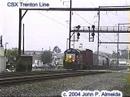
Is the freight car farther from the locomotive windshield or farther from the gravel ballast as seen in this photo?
the gravel ballast

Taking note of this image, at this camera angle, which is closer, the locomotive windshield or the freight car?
the locomotive windshield

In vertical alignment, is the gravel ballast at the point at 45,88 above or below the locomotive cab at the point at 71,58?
below

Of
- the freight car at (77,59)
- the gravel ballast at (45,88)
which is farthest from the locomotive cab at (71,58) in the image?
the gravel ballast at (45,88)

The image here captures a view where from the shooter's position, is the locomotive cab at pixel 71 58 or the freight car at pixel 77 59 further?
the freight car at pixel 77 59

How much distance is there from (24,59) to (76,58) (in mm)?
15021

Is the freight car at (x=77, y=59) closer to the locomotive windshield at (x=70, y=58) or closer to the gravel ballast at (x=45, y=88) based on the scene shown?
the locomotive windshield at (x=70, y=58)

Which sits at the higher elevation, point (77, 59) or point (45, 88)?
point (77, 59)

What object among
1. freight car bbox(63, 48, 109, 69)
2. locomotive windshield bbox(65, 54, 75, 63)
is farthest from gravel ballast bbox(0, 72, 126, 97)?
freight car bbox(63, 48, 109, 69)

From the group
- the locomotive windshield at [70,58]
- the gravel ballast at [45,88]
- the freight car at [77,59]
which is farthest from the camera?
the freight car at [77,59]

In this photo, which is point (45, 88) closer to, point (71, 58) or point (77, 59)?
point (71, 58)

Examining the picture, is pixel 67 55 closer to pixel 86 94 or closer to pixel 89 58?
pixel 89 58

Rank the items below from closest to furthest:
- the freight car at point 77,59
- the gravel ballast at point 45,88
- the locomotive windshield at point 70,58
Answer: the gravel ballast at point 45,88
the locomotive windshield at point 70,58
the freight car at point 77,59

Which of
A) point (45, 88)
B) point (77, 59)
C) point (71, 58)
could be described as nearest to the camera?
point (45, 88)

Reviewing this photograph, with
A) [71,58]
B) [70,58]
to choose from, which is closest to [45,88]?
[71,58]
